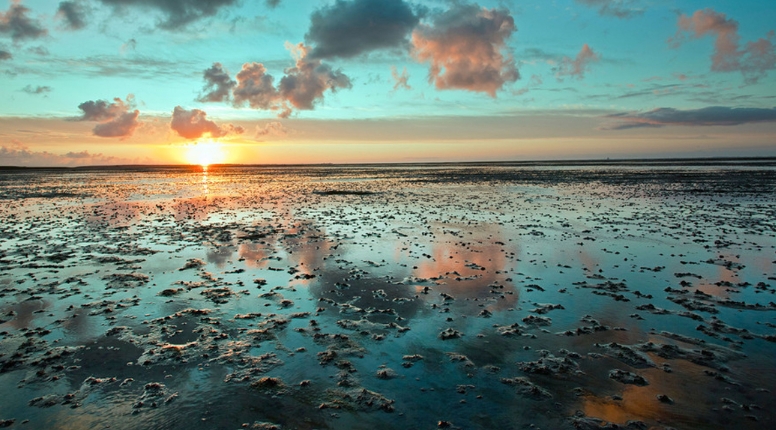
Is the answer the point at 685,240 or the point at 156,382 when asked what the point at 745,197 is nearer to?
the point at 685,240

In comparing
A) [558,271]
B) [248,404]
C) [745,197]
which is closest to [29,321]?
[248,404]

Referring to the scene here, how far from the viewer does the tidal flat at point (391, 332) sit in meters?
6.84

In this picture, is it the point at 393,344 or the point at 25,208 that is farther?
the point at 25,208

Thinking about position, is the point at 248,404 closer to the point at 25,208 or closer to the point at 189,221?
the point at 189,221

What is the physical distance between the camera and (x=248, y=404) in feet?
23.0

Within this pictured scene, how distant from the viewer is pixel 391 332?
9977 millimetres

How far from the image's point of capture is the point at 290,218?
2967cm

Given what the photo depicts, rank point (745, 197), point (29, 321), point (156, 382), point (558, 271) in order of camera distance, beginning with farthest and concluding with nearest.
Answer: point (745, 197), point (558, 271), point (29, 321), point (156, 382)

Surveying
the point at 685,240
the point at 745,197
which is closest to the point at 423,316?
the point at 685,240

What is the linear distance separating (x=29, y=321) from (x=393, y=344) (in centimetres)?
957

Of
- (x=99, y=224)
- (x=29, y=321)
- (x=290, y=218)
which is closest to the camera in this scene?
(x=29, y=321)

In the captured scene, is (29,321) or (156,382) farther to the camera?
(29,321)

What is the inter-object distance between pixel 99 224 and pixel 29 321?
19.2 m

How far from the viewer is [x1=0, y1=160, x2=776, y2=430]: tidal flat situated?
684cm
